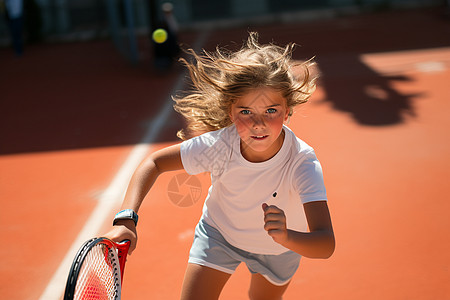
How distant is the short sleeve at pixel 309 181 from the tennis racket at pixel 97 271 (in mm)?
790

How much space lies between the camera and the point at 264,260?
2506mm

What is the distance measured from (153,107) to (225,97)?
598cm

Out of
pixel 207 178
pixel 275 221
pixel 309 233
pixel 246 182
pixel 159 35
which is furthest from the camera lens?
pixel 159 35

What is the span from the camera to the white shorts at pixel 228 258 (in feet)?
8.02

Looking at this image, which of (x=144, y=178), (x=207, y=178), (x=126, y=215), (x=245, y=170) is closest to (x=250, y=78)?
(x=245, y=170)

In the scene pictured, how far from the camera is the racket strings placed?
186 centimetres

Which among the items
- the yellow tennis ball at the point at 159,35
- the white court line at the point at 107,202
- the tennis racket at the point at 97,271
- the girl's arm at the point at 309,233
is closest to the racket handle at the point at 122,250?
the tennis racket at the point at 97,271

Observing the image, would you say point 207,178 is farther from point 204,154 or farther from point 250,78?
point 250,78

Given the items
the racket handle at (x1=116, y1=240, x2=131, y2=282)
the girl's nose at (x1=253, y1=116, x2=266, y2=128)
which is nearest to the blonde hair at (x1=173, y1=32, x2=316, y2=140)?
the girl's nose at (x1=253, y1=116, x2=266, y2=128)

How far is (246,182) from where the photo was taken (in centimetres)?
235

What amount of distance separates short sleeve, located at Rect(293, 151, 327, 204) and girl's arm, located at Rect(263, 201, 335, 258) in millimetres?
31

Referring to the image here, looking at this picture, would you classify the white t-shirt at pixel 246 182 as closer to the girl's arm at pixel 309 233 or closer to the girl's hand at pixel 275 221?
the girl's arm at pixel 309 233

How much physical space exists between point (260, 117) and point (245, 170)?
0.29 m

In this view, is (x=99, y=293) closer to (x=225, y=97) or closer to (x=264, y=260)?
(x=264, y=260)
